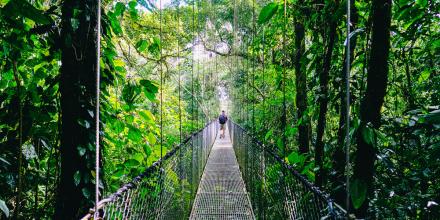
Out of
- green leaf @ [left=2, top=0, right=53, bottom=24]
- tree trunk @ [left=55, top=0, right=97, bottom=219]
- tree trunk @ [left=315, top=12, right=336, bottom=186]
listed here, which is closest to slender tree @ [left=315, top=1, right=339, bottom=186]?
tree trunk @ [left=315, top=12, right=336, bottom=186]

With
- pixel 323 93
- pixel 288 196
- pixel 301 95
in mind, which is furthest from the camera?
pixel 301 95

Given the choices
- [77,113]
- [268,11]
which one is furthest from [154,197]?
[268,11]

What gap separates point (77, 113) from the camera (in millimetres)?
1255

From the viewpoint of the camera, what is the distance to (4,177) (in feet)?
3.89

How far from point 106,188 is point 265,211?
120 centimetres

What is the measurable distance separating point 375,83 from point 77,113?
100 centimetres

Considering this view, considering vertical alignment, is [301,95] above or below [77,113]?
above

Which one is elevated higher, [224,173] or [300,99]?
[300,99]

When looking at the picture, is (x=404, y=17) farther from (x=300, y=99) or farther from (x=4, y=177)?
(x=4, y=177)

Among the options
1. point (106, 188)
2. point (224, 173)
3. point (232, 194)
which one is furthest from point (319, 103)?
point (224, 173)

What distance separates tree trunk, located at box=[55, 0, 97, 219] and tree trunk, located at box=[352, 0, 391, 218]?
0.91 metres

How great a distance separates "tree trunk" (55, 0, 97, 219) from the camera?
4.03ft

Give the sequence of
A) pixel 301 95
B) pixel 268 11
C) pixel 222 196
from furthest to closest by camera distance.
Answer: pixel 222 196 → pixel 301 95 → pixel 268 11

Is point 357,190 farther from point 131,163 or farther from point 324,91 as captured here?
point 131,163
